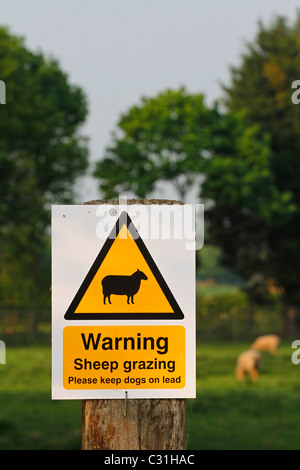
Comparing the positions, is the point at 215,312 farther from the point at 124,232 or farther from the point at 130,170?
the point at 124,232

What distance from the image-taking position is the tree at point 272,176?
43.9m

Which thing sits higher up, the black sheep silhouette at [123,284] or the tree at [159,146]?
the tree at [159,146]

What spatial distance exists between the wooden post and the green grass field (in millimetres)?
4038

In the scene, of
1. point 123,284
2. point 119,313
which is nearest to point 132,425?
point 119,313

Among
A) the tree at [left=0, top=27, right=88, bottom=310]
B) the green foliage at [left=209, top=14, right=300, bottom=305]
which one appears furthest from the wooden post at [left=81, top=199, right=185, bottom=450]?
the green foliage at [left=209, top=14, right=300, bottom=305]

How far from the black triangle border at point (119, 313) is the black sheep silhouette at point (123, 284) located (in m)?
0.06

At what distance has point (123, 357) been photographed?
3006 millimetres

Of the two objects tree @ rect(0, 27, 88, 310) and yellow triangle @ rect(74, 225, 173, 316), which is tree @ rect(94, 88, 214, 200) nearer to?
tree @ rect(0, 27, 88, 310)

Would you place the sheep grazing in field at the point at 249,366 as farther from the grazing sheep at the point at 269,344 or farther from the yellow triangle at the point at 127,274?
the yellow triangle at the point at 127,274

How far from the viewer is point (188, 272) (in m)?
3.06

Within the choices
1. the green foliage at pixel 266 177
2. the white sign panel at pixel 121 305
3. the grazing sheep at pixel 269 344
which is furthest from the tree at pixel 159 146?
the white sign panel at pixel 121 305

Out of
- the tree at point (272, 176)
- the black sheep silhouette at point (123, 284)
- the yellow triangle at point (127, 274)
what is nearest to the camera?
the black sheep silhouette at point (123, 284)
